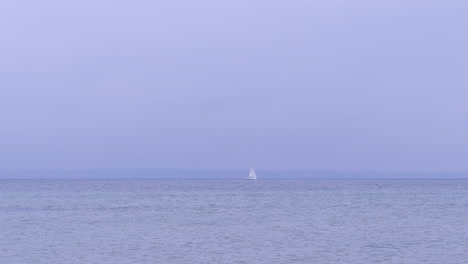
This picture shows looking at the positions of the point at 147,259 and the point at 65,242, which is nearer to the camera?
the point at 147,259

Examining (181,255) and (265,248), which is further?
(265,248)

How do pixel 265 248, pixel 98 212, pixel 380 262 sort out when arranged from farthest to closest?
pixel 98 212
pixel 265 248
pixel 380 262

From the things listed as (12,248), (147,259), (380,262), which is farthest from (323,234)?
(12,248)

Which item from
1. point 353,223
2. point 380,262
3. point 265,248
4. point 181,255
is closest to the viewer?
point 380,262

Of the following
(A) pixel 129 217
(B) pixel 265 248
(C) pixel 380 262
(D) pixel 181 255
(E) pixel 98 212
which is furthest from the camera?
(E) pixel 98 212

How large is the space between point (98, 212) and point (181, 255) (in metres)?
24.7

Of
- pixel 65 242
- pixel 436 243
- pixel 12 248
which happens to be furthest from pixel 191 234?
pixel 436 243

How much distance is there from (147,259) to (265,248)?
5.53 metres

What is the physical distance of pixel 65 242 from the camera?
3312 centimetres

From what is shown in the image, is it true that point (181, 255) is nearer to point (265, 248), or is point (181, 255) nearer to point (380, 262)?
point (265, 248)

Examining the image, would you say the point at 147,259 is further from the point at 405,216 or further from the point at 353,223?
the point at 405,216

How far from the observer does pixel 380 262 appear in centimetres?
2702

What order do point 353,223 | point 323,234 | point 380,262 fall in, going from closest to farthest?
point 380,262 → point 323,234 → point 353,223

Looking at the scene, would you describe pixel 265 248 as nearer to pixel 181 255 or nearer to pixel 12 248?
pixel 181 255
